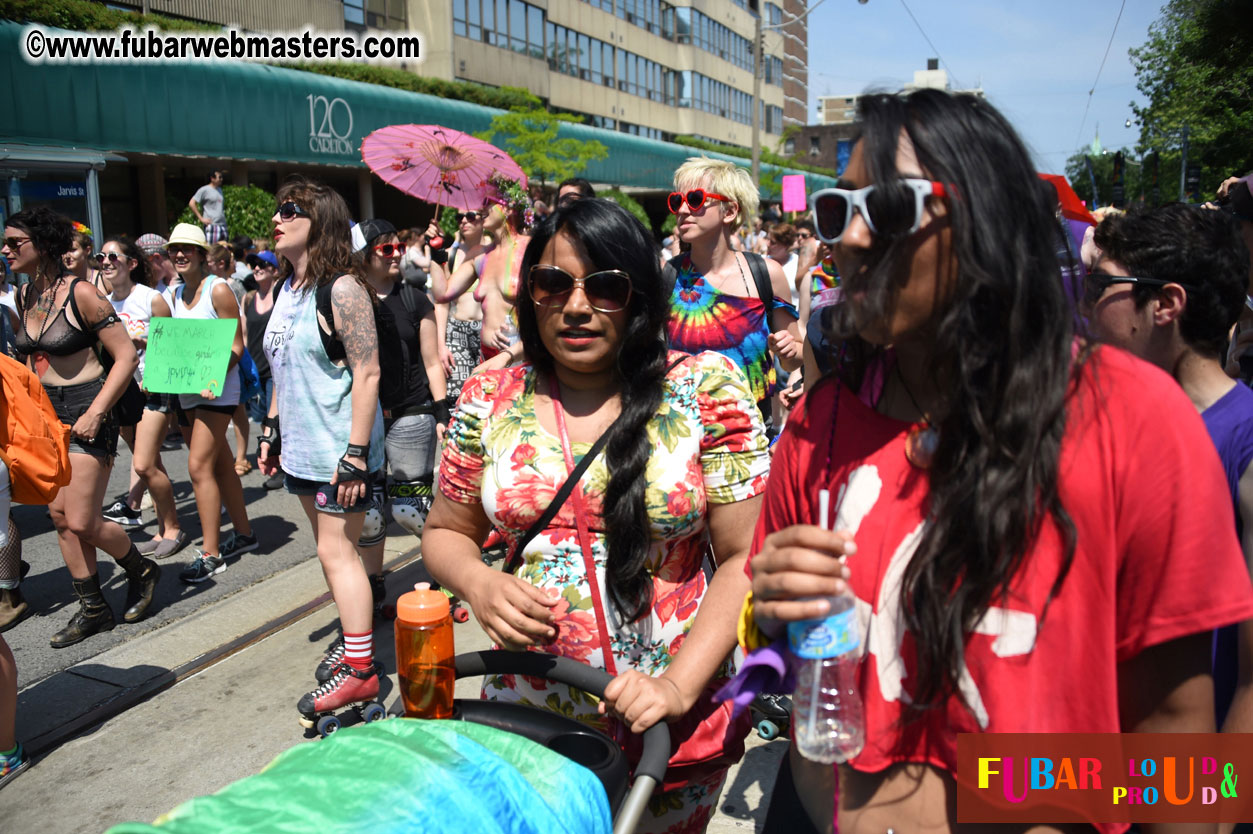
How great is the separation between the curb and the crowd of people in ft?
1.09

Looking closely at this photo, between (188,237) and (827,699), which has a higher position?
(188,237)

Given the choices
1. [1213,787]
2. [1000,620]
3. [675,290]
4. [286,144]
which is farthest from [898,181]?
[286,144]

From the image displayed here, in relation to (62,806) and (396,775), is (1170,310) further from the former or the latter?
(62,806)

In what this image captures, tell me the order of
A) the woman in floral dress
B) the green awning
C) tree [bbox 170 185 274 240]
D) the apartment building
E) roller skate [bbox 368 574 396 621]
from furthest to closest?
the apartment building → tree [bbox 170 185 274 240] → the green awning → roller skate [bbox 368 574 396 621] → the woman in floral dress

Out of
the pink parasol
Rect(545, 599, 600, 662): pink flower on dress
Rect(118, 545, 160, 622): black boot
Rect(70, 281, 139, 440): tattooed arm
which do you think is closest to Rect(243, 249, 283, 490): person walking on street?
the pink parasol

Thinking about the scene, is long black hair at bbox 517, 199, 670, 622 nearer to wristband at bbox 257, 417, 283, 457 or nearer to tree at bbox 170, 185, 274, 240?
wristband at bbox 257, 417, 283, 457

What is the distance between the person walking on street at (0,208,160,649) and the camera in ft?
16.0

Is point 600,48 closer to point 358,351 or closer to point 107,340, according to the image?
point 107,340

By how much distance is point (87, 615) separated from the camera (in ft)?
16.4

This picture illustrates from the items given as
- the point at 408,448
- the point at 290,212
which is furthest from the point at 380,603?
the point at 290,212

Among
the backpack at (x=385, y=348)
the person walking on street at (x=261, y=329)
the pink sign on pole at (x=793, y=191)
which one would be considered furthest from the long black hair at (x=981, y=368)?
the pink sign on pole at (x=793, y=191)

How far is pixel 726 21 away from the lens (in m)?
57.6

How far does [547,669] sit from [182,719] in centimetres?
301

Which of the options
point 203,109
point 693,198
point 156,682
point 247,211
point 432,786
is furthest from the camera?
point 203,109
